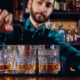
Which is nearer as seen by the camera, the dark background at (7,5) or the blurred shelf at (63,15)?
the blurred shelf at (63,15)

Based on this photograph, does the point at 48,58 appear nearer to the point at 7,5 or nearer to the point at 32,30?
the point at 32,30

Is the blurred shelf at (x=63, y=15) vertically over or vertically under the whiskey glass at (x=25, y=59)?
over

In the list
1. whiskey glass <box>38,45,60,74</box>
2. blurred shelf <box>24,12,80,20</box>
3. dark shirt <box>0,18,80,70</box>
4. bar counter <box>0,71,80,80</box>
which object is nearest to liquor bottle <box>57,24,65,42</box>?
dark shirt <box>0,18,80,70</box>

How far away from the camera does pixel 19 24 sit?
2.32m

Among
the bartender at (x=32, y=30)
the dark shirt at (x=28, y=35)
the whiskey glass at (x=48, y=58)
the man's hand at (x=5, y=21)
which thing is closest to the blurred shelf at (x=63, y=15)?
the bartender at (x=32, y=30)

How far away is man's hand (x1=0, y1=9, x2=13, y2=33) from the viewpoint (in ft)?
7.25

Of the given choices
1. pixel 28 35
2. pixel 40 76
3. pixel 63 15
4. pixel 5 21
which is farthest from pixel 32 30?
pixel 40 76

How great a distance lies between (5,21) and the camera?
2.24 meters

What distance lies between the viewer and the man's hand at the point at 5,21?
2.21m

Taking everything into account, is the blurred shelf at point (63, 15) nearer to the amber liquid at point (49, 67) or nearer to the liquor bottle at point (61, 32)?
the liquor bottle at point (61, 32)

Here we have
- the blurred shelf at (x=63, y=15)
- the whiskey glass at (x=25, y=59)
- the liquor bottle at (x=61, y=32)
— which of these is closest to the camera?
the whiskey glass at (x=25, y=59)

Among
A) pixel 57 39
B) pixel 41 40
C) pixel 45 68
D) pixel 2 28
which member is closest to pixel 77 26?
pixel 57 39

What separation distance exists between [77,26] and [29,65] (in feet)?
6.08

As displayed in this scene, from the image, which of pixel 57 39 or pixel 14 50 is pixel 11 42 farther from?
pixel 14 50
